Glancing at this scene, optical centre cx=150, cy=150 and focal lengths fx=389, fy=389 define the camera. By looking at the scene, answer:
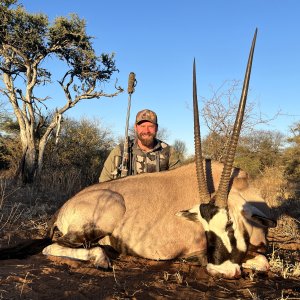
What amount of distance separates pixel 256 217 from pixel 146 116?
7.67ft

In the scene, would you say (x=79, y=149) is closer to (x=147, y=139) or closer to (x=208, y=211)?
(x=147, y=139)

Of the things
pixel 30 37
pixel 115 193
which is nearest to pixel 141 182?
pixel 115 193

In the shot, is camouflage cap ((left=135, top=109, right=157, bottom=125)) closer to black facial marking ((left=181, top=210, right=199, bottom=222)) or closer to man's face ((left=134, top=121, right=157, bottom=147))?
man's face ((left=134, top=121, right=157, bottom=147))

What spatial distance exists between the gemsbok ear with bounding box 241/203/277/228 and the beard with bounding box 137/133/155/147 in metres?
2.03

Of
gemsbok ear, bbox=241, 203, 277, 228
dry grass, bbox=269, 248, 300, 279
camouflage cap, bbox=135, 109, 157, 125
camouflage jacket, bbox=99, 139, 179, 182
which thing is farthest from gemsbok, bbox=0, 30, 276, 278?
camouflage cap, bbox=135, 109, 157, 125

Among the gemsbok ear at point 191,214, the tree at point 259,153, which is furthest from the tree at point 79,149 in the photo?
the gemsbok ear at point 191,214

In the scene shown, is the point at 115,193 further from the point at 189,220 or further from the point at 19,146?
the point at 19,146

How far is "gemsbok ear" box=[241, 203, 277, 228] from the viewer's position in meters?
2.97

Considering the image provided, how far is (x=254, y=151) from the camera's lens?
14.6 m

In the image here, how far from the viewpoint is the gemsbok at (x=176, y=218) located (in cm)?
292

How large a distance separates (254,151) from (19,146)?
29.6 ft

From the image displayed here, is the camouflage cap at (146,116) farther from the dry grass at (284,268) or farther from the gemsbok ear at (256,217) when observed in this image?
the dry grass at (284,268)

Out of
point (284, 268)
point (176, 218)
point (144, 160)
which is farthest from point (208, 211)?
point (144, 160)

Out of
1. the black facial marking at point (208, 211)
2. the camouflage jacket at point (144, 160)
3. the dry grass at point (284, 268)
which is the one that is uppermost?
the camouflage jacket at point (144, 160)
